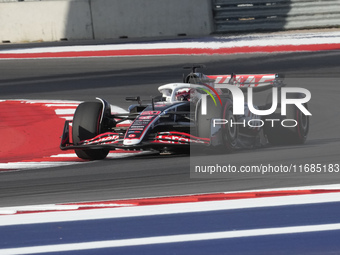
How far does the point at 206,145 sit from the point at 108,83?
22.8ft

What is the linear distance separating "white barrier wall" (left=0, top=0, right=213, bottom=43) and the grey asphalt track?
3.47m

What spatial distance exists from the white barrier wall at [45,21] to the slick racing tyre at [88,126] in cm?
1250

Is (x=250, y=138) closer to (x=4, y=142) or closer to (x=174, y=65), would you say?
(x=4, y=142)

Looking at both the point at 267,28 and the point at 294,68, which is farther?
the point at 267,28

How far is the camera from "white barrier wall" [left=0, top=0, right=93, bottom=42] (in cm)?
2036

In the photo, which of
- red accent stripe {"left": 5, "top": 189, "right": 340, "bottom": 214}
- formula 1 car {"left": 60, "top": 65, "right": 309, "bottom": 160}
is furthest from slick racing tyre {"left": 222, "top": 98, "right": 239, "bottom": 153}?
red accent stripe {"left": 5, "top": 189, "right": 340, "bottom": 214}

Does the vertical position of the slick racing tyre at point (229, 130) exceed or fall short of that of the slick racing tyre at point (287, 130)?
it exceeds it

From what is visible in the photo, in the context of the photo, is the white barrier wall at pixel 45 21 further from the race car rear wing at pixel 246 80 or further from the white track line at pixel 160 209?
the white track line at pixel 160 209

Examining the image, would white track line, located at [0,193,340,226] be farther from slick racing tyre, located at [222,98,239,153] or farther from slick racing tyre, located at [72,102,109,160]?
slick racing tyre, located at [72,102,109,160]

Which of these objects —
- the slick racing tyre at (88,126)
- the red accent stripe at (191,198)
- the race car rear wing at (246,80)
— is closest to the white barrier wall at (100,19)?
the race car rear wing at (246,80)

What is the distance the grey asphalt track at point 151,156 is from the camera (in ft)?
20.7

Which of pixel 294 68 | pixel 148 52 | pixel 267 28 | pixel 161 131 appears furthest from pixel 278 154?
pixel 267 28

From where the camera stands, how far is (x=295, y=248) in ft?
14.5

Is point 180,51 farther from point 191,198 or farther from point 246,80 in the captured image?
point 191,198
